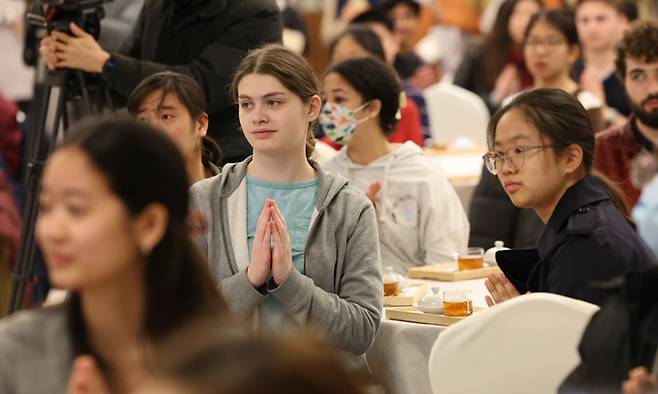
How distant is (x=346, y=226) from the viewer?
9.57ft

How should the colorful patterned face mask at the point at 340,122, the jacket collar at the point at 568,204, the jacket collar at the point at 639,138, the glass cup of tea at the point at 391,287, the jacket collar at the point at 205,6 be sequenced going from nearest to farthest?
1. the jacket collar at the point at 568,204
2. the glass cup of tea at the point at 391,287
3. the jacket collar at the point at 205,6
4. the colorful patterned face mask at the point at 340,122
5. the jacket collar at the point at 639,138

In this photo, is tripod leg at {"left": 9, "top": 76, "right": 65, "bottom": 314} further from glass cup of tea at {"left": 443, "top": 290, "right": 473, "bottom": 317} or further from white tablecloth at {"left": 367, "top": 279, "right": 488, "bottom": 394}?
glass cup of tea at {"left": 443, "top": 290, "right": 473, "bottom": 317}

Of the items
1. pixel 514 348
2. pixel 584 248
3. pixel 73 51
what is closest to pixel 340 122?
pixel 73 51

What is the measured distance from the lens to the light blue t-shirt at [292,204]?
2926 mm

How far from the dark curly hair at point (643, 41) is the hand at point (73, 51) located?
5.60 feet

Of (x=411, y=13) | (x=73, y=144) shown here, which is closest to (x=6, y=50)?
(x=411, y=13)

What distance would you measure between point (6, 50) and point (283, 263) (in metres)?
3.96

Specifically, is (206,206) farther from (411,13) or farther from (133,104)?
(411,13)

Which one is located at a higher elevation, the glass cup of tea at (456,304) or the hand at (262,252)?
the hand at (262,252)

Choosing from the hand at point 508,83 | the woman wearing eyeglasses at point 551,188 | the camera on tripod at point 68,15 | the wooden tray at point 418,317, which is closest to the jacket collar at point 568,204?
the woman wearing eyeglasses at point 551,188

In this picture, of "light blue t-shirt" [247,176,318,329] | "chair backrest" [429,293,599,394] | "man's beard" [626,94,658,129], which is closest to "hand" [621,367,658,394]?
"chair backrest" [429,293,599,394]

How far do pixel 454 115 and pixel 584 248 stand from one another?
4.21 meters

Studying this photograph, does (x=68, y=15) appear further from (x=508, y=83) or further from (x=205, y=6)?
(x=508, y=83)

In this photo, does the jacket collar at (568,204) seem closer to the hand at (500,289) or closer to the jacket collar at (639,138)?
the hand at (500,289)
